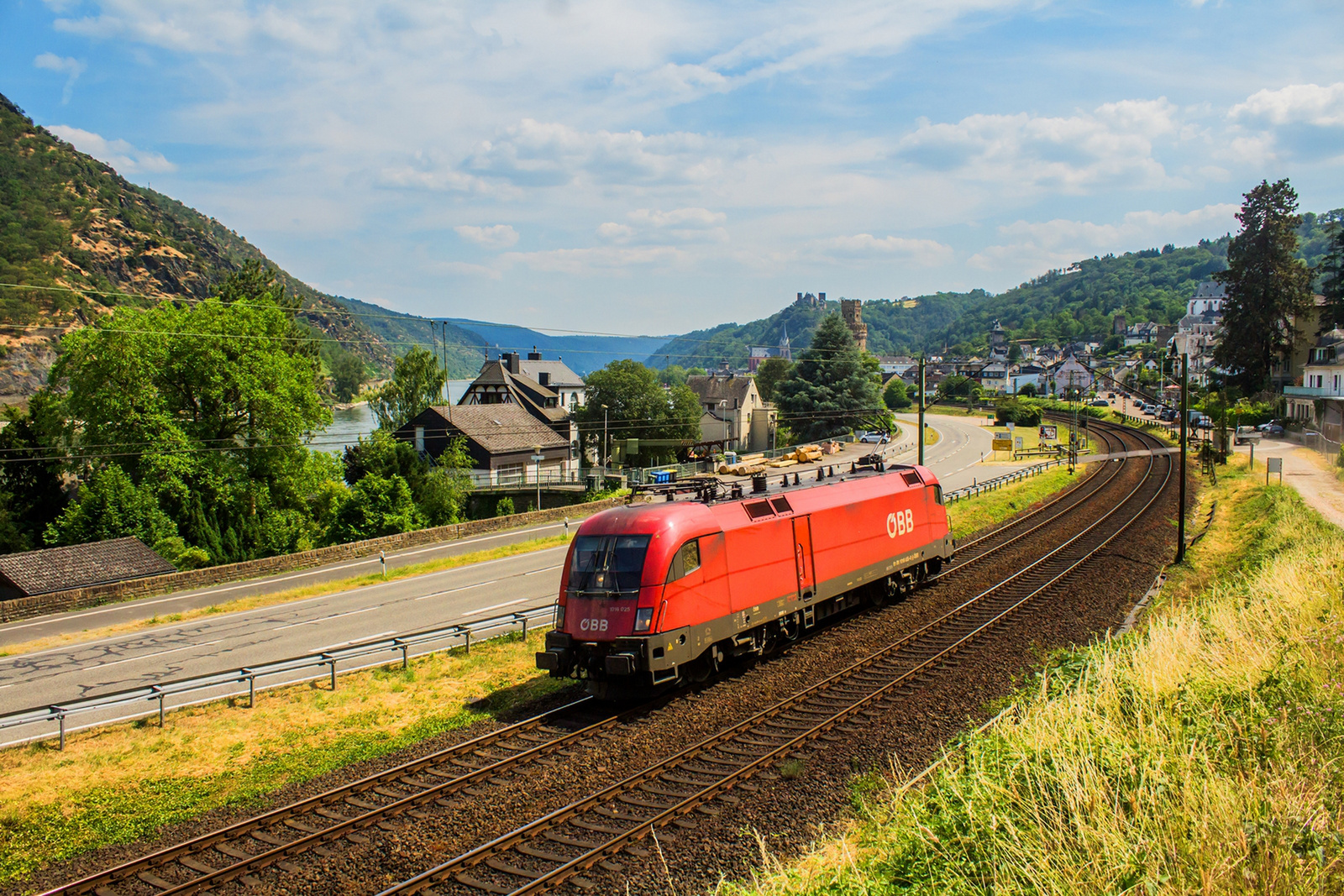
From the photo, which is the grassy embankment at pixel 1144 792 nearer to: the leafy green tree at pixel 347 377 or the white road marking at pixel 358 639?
the white road marking at pixel 358 639

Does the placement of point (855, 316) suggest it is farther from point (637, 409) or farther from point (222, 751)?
point (222, 751)

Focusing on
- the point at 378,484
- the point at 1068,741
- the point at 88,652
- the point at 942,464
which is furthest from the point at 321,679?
the point at 942,464

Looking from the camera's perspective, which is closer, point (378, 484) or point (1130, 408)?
point (378, 484)

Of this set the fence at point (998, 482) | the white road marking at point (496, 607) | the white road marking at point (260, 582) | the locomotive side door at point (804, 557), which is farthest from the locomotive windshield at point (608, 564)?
the fence at point (998, 482)

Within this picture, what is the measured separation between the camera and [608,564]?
47.1ft

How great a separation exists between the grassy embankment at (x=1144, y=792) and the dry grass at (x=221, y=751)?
25.9ft

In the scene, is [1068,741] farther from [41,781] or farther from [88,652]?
[88,652]

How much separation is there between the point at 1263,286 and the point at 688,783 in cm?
8055

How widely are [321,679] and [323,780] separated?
5.80 metres

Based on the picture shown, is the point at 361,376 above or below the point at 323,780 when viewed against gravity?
above

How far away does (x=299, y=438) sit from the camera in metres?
47.6

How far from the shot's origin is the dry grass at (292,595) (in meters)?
23.0

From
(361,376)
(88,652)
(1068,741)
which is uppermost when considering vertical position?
(361,376)

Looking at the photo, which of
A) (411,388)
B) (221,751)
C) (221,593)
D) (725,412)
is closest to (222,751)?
(221,751)
